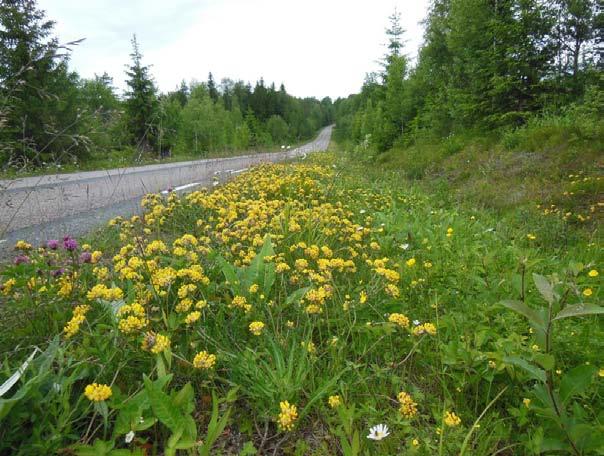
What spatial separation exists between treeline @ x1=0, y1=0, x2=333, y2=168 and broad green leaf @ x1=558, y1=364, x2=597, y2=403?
2560 mm

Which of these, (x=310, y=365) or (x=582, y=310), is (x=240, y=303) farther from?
(x=582, y=310)

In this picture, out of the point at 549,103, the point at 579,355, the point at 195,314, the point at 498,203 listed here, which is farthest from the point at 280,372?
the point at 549,103

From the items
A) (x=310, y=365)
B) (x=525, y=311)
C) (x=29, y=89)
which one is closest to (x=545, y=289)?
(x=525, y=311)

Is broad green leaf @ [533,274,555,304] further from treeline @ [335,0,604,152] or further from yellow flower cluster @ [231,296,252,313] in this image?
treeline @ [335,0,604,152]

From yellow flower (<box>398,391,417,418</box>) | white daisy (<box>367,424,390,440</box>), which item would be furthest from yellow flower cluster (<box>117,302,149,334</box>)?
yellow flower (<box>398,391,417,418</box>)

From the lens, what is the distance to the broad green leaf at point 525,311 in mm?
1013

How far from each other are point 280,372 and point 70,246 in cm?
129

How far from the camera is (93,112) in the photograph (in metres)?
2.39

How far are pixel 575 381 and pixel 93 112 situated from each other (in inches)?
120

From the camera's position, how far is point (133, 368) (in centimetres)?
142

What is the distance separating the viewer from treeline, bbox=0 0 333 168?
2076 millimetres

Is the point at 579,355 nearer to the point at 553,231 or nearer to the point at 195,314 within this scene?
the point at 195,314

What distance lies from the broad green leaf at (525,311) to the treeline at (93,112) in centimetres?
228

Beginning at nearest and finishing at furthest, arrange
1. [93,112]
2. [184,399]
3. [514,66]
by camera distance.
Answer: [184,399]
[93,112]
[514,66]
